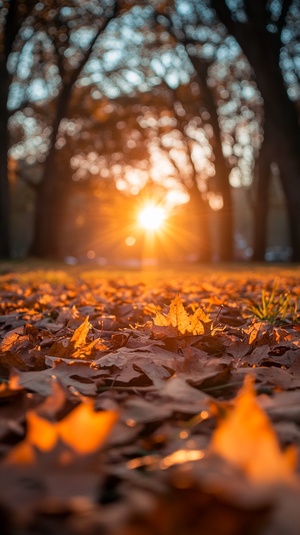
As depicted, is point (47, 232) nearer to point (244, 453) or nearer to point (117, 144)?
point (117, 144)

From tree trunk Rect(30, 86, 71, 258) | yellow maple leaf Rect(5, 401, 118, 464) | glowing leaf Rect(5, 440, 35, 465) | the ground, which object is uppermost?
tree trunk Rect(30, 86, 71, 258)

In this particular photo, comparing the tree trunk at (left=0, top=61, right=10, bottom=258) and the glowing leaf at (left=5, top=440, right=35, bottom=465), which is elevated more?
the tree trunk at (left=0, top=61, right=10, bottom=258)

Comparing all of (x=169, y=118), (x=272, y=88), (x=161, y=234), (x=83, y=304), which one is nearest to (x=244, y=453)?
(x=83, y=304)

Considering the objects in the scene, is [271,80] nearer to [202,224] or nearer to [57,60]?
[57,60]

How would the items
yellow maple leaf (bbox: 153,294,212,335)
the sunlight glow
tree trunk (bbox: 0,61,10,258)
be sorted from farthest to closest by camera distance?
the sunlight glow < tree trunk (bbox: 0,61,10,258) < yellow maple leaf (bbox: 153,294,212,335)

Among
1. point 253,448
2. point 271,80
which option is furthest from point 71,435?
point 271,80

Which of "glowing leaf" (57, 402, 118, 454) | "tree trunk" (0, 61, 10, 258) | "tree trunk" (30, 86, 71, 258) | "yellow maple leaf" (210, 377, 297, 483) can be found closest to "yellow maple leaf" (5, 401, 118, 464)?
"glowing leaf" (57, 402, 118, 454)

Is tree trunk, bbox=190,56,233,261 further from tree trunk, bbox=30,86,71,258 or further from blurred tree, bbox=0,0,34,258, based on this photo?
blurred tree, bbox=0,0,34,258

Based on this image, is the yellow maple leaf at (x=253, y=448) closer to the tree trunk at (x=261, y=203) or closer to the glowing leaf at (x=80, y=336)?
the glowing leaf at (x=80, y=336)

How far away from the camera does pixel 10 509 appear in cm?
85

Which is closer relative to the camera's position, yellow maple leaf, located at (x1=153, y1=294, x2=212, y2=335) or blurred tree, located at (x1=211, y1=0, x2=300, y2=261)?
yellow maple leaf, located at (x1=153, y1=294, x2=212, y2=335)

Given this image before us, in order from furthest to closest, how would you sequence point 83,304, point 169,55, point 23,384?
1. point 169,55
2. point 83,304
3. point 23,384

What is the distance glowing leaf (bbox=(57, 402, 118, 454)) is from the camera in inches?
37.3

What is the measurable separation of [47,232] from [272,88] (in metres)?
12.5
